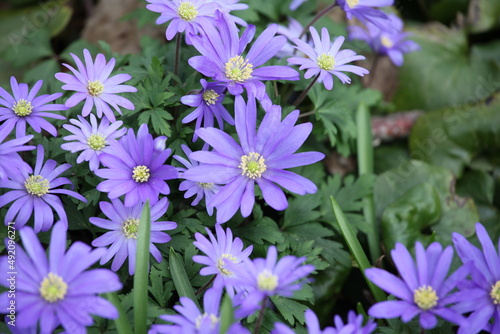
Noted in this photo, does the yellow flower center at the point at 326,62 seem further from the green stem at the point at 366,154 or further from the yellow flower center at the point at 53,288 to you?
the yellow flower center at the point at 53,288

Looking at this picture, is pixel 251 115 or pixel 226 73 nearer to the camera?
pixel 251 115

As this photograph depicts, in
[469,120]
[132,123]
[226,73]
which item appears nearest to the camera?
[226,73]

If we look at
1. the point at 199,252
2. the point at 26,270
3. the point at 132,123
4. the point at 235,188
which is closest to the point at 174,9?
the point at 132,123

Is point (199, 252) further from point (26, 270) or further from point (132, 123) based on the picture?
point (26, 270)

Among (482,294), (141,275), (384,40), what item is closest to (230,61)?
(141,275)

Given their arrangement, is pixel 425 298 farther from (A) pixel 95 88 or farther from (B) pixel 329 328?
(A) pixel 95 88

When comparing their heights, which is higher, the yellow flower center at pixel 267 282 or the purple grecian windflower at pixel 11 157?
the purple grecian windflower at pixel 11 157

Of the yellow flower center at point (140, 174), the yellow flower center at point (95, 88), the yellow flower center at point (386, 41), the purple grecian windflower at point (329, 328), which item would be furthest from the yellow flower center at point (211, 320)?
the yellow flower center at point (386, 41)
